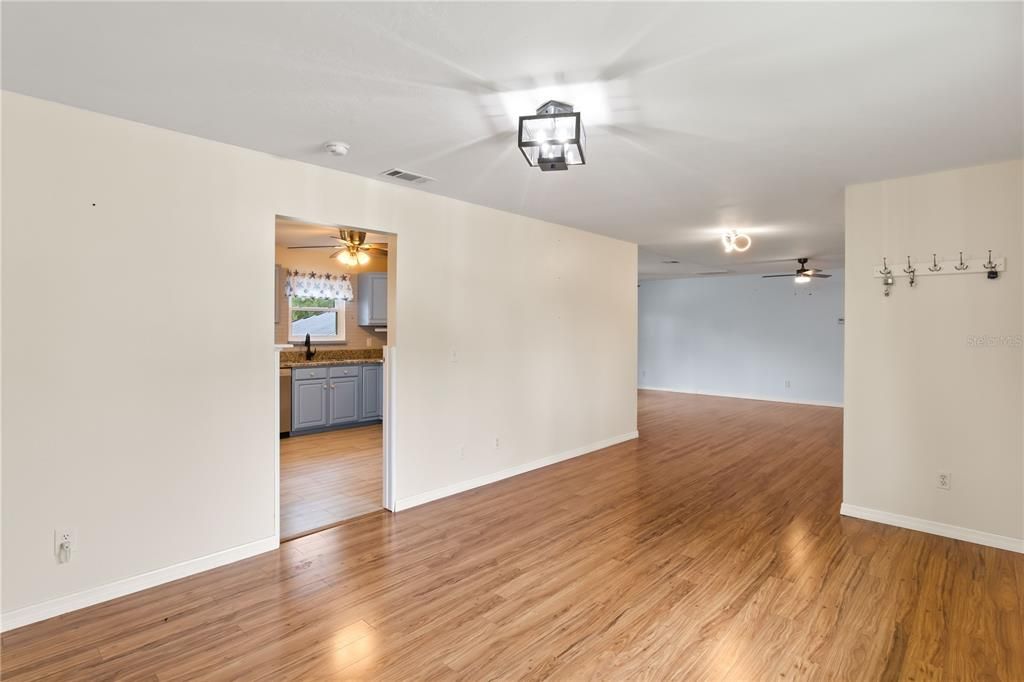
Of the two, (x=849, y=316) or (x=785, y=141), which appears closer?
(x=785, y=141)

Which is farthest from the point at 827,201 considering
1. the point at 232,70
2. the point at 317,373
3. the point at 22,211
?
the point at 317,373

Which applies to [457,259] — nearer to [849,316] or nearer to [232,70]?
[232,70]

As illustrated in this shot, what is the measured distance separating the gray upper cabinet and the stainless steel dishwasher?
4.84ft

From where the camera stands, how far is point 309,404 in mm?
6605

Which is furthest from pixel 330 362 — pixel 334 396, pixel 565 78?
pixel 565 78

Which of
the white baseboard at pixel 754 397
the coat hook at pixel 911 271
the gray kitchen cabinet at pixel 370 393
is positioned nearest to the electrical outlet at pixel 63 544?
the gray kitchen cabinet at pixel 370 393

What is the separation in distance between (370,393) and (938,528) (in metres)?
6.18

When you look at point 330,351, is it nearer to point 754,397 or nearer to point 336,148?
point 336,148

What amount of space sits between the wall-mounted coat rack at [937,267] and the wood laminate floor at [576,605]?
1800 millimetres

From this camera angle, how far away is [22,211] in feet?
7.81

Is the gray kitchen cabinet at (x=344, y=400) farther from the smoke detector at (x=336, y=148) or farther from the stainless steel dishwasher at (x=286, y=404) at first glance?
the smoke detector at (x=336, y=148)

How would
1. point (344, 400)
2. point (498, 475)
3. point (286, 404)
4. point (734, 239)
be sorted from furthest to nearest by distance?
point (344, 400), point (286, 404), point (734, 239), point (498, 475)

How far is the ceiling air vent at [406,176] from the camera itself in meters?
3.50

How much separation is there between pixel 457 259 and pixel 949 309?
11.7 feet
